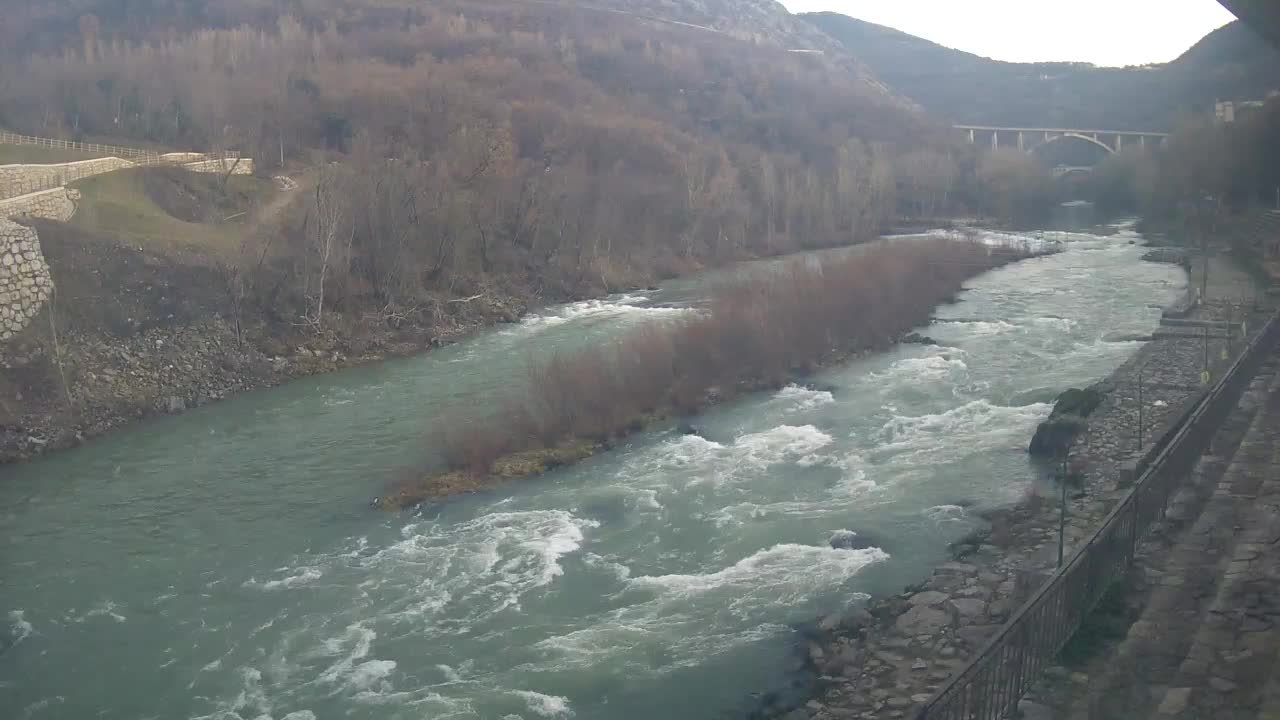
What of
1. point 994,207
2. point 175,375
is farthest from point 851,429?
point 994,207

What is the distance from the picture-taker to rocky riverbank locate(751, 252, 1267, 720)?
9148 millimetres

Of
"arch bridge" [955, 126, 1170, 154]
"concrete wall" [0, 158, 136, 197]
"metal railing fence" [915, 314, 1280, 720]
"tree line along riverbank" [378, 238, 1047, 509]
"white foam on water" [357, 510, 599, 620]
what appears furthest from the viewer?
"arch bridge" [955, 126, 1170, 154]

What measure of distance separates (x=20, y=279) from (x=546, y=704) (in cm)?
1948

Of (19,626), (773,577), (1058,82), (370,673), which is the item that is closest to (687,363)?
(773,577)

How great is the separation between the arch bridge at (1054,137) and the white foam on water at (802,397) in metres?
62.4

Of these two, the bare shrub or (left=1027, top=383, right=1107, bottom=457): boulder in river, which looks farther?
the bare shrub

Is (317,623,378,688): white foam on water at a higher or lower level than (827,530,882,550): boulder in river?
lower

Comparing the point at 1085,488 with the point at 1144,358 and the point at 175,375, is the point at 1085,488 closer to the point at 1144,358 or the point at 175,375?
the point at 1144,358

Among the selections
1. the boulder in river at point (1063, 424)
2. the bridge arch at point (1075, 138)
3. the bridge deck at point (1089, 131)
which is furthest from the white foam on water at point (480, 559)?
the bridge deck at point (1089, 131)

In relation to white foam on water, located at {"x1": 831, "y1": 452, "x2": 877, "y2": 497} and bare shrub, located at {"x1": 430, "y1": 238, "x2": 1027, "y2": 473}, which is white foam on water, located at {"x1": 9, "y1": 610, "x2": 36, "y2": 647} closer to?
bare shrub, located at {"x1": 430, "y1": 238, "x2": 1027, "y2": 473}

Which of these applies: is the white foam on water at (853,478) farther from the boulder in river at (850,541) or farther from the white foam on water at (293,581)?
the white foam on water at (293,581)

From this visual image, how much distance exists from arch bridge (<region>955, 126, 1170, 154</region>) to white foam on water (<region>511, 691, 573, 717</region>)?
74.6 meters

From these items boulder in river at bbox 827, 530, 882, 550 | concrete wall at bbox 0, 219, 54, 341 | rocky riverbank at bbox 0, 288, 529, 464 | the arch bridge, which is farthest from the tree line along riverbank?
the arch bridge

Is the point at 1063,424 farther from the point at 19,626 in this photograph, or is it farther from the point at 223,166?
the point at 223,166
